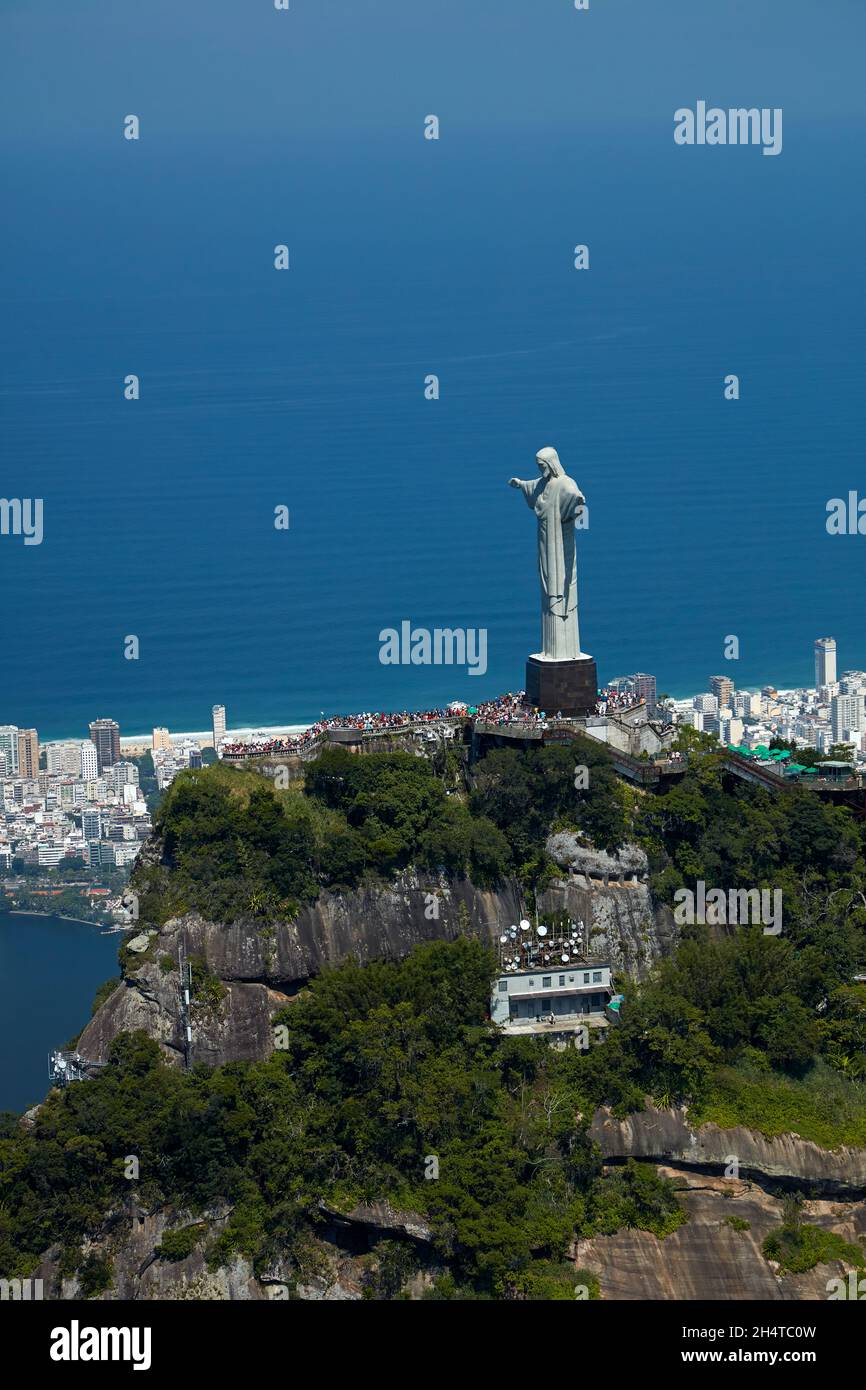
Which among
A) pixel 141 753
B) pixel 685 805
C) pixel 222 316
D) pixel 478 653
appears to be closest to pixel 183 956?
pixel 685 805

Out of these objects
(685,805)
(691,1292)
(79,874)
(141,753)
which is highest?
(141,753)

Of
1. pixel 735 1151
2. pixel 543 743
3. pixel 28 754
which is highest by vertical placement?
pixel 28 754

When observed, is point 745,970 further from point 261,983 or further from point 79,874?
point 79,874

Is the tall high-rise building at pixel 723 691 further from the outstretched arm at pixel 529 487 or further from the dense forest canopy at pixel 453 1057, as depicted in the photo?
the outstretched arm at pixel 529 487

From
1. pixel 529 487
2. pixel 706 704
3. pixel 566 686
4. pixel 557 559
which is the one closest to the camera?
pixel 557 559

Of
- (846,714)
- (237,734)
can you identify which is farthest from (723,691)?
(237,734)

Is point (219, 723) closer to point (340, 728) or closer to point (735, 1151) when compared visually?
point (340, 728)

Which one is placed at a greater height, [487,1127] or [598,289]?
[598,289]
